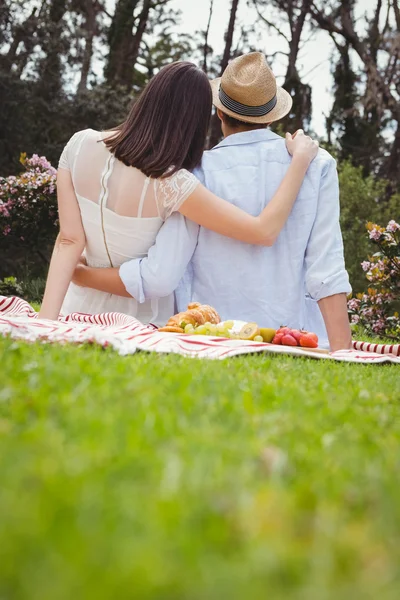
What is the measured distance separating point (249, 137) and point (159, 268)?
1.25m

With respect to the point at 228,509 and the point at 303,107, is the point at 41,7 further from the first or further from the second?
the point at 228,509

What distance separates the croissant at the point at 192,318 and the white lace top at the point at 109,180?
0.72 m

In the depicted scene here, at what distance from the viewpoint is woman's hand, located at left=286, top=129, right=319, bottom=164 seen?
497cm

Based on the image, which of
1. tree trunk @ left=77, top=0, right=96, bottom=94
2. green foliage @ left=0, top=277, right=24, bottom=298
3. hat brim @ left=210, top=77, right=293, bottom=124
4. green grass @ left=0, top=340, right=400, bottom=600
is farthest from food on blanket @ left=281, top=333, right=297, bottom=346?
tree trunk @ left=77, top=0, right=96, bottom=94

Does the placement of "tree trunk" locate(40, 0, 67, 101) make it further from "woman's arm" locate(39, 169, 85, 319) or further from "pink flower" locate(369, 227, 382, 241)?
"woman's arm" locate(39, 169, 85, 319)

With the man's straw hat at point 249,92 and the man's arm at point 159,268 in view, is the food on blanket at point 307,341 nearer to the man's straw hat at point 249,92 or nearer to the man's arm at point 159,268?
the man's arm at point 159,268

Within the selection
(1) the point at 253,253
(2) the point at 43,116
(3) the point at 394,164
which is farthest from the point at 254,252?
(3) the point at 394,164

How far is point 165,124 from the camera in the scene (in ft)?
16.0

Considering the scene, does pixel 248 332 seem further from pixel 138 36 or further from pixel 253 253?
pixel 138 36

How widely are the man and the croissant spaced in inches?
15.5

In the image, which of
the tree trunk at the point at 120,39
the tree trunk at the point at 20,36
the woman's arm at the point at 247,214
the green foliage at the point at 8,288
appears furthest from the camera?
the tree trunk at the point at 120,39

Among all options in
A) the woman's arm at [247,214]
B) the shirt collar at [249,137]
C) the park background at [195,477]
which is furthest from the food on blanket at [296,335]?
the shirt collar at [249,137]

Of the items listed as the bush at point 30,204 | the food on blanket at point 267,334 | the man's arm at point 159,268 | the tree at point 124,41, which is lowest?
the food on blanket at point 267,334

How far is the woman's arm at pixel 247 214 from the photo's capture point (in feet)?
15.5
